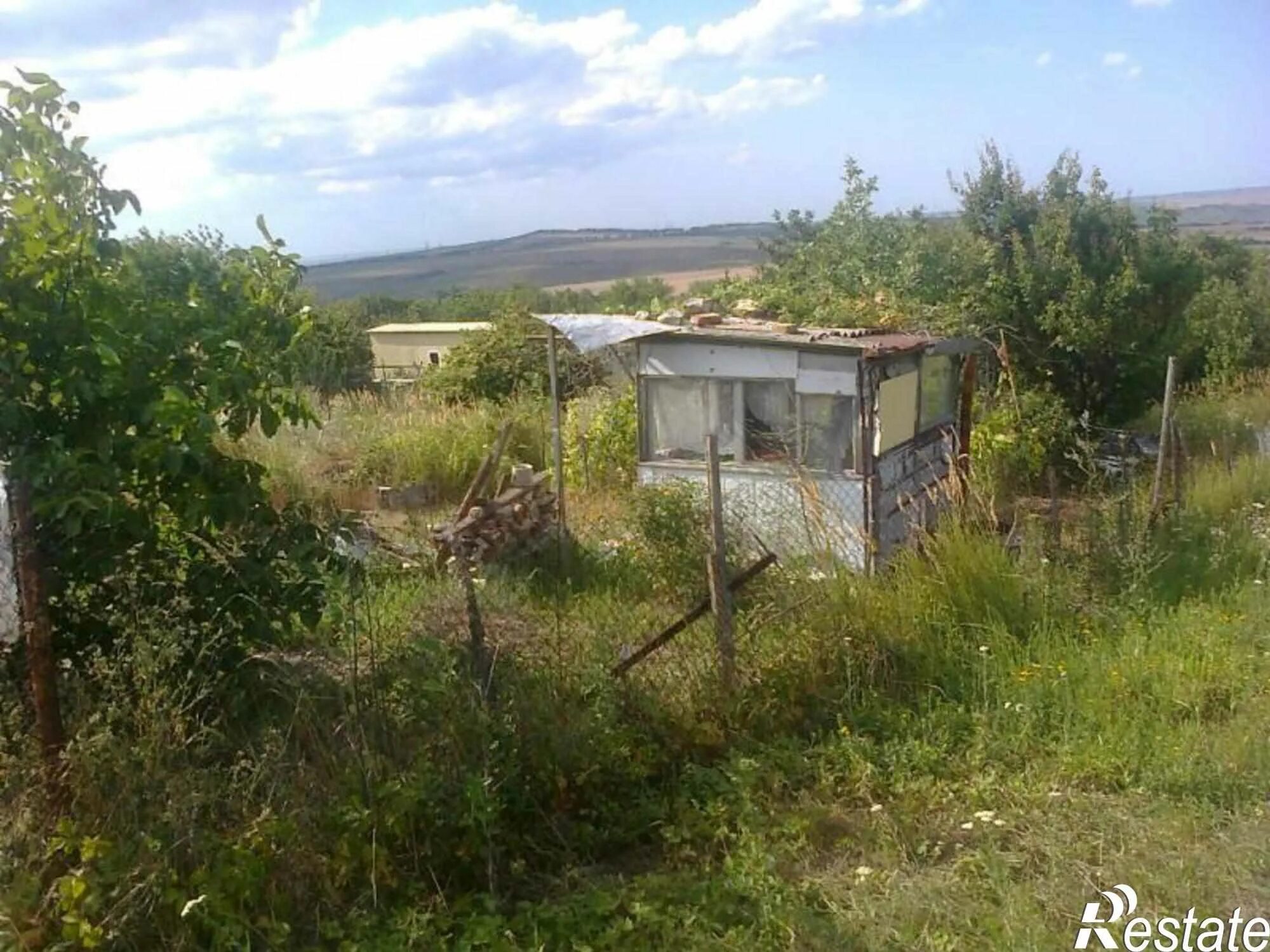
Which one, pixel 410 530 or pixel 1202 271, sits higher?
pixel 1202 271

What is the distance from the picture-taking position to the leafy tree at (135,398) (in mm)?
3836

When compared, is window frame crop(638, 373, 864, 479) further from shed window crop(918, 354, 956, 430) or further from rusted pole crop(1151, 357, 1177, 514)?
rusted pole crop(1151, 357, 1177, 514)

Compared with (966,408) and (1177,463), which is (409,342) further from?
(1177,463)

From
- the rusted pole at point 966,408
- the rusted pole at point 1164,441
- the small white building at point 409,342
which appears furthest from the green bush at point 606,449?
the small white building at point 409,342

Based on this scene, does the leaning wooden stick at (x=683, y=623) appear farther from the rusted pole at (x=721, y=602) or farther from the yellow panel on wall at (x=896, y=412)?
the yellow panel on wall at (x=896, y=412)

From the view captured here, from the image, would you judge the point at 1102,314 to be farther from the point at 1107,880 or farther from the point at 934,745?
the point at 1107,880

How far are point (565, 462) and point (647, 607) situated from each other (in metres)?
5.87

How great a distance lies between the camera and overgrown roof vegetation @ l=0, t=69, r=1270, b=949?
3.71 meters

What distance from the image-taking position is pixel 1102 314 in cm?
1391

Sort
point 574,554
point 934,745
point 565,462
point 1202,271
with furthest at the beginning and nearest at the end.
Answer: point 1202,271 → point 565,462 → point 574,554 → point 934,745

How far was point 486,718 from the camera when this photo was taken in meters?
4.24

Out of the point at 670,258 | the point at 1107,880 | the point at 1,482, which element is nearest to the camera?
the point at 1107,880

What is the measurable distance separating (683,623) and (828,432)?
12.2 feet

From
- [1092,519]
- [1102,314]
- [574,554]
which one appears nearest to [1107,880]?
[1092,519]
